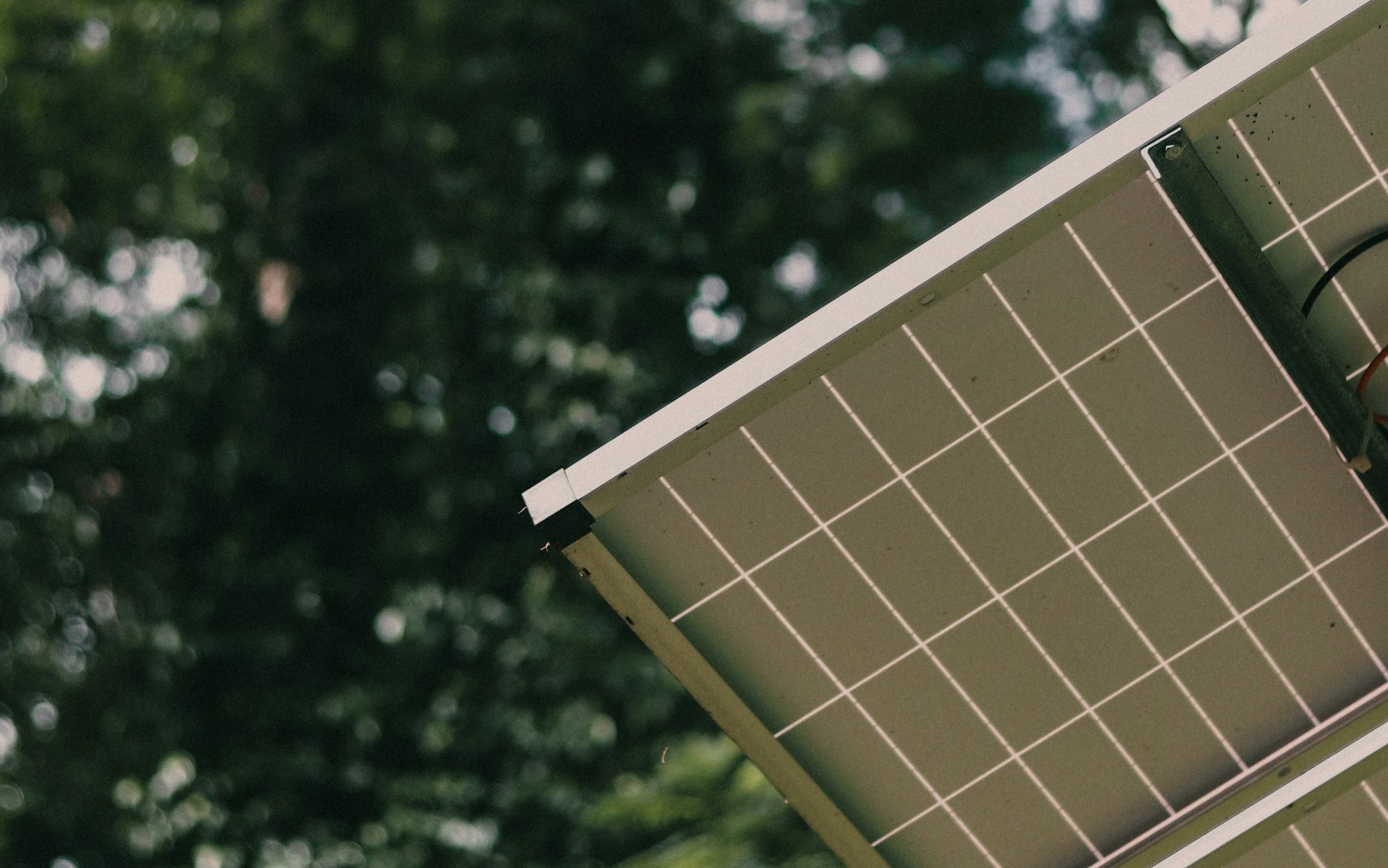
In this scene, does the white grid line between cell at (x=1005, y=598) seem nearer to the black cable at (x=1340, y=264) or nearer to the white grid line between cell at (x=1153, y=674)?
the white grid line between cell at (x=1153, y=674)

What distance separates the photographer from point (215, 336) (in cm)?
733

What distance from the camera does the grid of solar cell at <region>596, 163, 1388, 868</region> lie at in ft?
5.44

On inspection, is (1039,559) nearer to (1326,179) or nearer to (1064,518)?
(1064,518)

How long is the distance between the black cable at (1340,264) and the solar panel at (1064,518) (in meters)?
0.02

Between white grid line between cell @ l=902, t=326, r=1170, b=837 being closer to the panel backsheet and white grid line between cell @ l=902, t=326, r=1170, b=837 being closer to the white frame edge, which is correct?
the panel backsheet

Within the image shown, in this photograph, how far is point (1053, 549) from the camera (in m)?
1.73

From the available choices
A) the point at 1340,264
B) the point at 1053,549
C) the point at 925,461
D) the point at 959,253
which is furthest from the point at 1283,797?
the point at 959,253

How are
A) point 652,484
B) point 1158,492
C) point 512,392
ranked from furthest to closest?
point 512,392
point 1158,492
point 652,484

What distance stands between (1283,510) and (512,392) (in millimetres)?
5474

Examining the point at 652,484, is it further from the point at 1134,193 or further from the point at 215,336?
the point at 215,336

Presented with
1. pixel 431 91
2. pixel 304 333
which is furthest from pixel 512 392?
pixel 431 91

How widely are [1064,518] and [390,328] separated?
602 centimetres

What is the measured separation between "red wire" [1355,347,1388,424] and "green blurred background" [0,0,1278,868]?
15.3 ft

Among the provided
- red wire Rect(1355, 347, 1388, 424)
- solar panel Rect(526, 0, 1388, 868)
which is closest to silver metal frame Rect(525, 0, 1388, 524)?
solar panel Rect(526, 0, 1388, 868)
